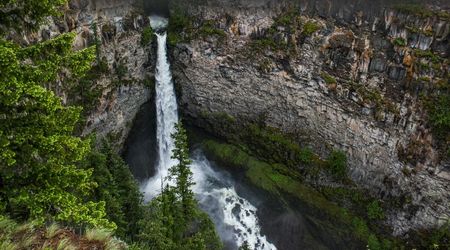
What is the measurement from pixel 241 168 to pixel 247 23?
35.5 feet

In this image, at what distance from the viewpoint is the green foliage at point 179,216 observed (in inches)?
741

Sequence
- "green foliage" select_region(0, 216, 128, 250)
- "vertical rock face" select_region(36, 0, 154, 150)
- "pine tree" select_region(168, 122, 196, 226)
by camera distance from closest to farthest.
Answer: "green foliage" select_region(0, 216, 128, 250) < "pine tree" select_region(168, 122, 196, 226) < "vertical rock face" select_region(36, 0, 154, 150)

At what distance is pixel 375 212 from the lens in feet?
88.5

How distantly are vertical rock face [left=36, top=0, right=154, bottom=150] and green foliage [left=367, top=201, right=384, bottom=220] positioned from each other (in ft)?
59.1

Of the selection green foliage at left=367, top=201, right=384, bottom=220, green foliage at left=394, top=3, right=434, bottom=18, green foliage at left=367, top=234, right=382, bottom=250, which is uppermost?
green foliage at left=394, top=3, right=434, bottom=18

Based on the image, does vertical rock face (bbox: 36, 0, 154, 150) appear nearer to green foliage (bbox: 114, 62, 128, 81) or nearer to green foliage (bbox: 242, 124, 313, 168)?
green foliage (bbox: 114, 62, 128, 81)

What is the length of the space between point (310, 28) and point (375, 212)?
41.9ft

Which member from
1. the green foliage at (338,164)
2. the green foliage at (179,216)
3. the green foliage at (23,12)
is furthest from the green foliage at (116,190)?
the green foliage at (338,164)

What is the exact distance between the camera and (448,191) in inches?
945

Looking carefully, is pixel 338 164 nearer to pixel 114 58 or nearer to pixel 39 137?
pixel 114 58

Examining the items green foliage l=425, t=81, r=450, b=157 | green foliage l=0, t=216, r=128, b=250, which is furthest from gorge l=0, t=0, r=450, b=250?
green foliage l=0, t=216, r=128, b=250

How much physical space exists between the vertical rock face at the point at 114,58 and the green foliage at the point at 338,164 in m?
14.8

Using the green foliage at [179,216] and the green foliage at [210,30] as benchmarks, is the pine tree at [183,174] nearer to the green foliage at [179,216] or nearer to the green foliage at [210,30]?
the green foliage at [179,216]

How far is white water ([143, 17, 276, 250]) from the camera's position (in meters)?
27.2
